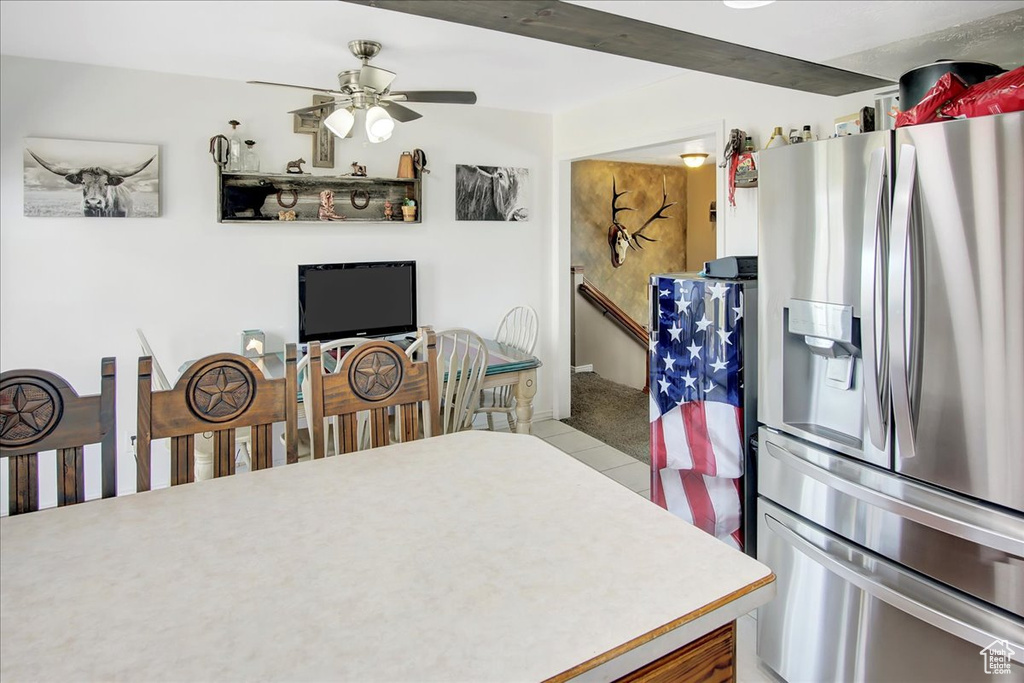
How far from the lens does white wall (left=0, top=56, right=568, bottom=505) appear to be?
10.5 ft

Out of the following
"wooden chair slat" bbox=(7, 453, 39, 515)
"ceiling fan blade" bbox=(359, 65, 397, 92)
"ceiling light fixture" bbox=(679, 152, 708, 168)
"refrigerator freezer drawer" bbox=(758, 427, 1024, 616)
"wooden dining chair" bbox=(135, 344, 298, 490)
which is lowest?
"refrigerator freezer drawer" bbox=(758, 427, 1024, 616)

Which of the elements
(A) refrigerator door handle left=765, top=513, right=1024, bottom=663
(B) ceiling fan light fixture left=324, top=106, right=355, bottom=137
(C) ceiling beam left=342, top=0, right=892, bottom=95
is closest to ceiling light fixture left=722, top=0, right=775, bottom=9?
(C) ceiling beam left=342, top=0, right=892, bottom=95

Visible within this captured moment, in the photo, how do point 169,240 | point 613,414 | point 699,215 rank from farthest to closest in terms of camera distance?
point 699,215, point 613,414, point 169,240

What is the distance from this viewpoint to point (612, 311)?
6645 millimetres

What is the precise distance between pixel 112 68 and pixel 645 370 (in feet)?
17.5

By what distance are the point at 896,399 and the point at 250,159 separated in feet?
11.4

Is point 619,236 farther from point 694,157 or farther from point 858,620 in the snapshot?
point 858,620

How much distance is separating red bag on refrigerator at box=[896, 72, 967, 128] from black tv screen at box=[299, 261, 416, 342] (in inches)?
121

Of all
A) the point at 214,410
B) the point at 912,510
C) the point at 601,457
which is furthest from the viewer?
the point at 601,457

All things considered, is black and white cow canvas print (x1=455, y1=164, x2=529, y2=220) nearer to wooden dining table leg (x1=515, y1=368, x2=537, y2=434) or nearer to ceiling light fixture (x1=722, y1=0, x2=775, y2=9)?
wooden dining table leg (x1=515, y1=368, x2=537, y2=434)

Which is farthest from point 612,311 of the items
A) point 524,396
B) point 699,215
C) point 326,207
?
point 326,207

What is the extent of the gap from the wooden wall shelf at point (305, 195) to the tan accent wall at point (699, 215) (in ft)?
13.7

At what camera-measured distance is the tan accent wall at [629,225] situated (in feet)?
21.5

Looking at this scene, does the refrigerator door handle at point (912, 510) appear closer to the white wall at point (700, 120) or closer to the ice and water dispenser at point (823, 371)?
the ice and water dispenser at point (823, 371)
